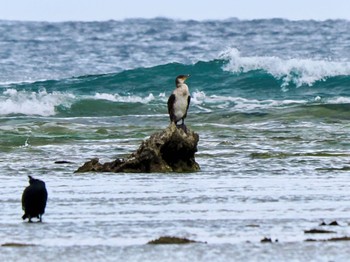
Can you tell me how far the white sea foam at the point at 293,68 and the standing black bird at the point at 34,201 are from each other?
33.0 metres

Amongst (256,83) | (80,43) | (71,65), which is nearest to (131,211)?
(256,83)

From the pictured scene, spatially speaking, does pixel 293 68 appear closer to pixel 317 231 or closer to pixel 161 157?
pixel 161 157

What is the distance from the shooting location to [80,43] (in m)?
74.1

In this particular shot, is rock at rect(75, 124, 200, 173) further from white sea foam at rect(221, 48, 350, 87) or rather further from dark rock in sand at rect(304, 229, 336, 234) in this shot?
white sea foam at rect(221, 48, 350, 87)

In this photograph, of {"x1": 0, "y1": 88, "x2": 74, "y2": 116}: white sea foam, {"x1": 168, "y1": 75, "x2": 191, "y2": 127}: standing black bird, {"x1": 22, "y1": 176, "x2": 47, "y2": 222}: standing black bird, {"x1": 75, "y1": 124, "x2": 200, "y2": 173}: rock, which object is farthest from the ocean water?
{"x1": 168, "y1": 75, "x2": 191, "y2": 127}: standing black bird

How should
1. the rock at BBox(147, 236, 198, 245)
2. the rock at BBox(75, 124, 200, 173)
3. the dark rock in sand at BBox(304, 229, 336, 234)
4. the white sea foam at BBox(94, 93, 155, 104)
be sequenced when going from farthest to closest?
the white sea foam at BBox(94, 93, 155, 104)
the rock at BBox(75, 124, 200, 173)
the dark rock in sand at BBox(304, 229, 336, 234)
the rock at BBox(147, 236, 198, 245)

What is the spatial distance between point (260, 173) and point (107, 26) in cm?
6718

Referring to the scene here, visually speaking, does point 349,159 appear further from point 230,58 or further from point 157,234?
point 230,58

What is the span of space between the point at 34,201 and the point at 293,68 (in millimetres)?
36662

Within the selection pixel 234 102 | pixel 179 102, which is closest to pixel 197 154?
pixel 179 102

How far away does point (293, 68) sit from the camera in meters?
49.6

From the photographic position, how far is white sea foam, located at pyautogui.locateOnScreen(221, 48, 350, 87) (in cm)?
4753

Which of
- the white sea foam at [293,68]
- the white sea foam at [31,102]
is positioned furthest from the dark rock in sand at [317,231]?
the white sea foam at [293,68]

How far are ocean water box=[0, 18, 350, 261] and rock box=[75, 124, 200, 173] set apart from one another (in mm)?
488
